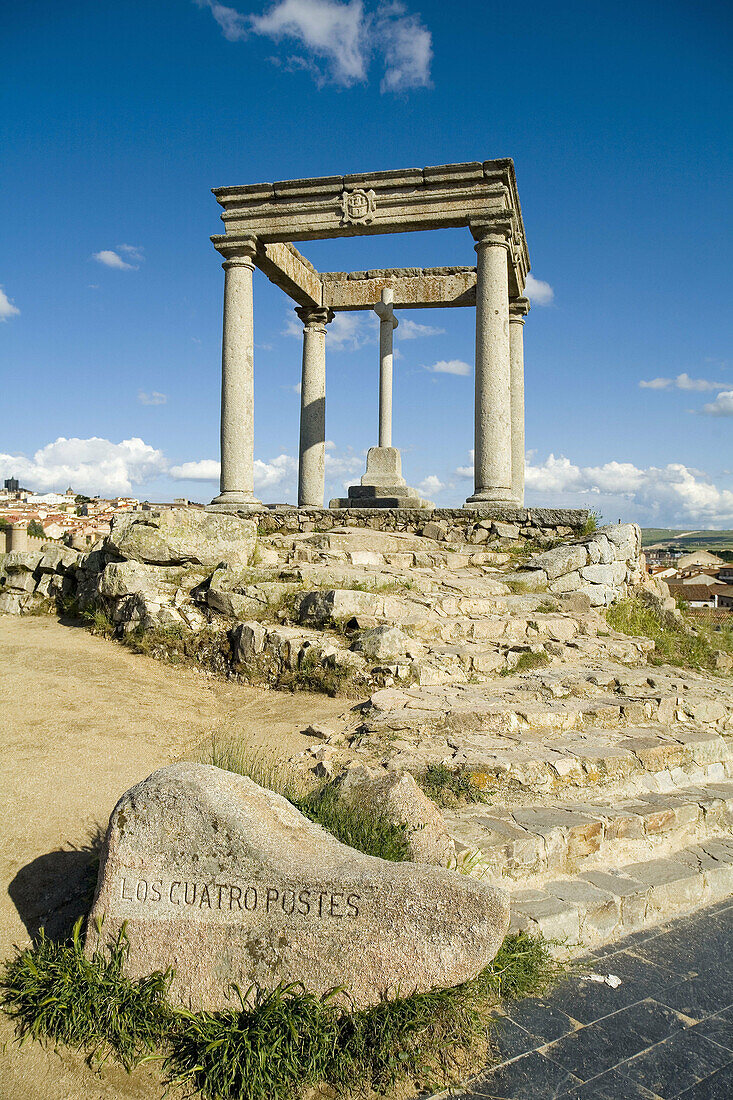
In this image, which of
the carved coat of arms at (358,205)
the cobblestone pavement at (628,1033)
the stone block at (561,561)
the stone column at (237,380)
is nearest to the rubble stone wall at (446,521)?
the stone column at (237,380)

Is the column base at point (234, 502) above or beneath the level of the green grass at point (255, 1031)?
above

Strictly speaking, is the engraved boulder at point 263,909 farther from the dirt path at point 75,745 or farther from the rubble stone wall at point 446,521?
the rubble stone wall at point 446,521

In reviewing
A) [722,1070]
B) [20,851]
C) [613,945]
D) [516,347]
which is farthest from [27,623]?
[516,347]

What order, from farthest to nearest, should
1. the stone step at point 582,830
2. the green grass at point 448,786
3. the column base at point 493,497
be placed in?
the column base at point 493,497
the green grass at point 448,786
the stone step at point 582,830

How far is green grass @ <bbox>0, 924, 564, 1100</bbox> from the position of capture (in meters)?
2.60

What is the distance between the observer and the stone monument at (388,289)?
39.0 feet

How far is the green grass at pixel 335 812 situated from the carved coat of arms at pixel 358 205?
35.8 feet

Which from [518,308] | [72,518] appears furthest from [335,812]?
[72,518]

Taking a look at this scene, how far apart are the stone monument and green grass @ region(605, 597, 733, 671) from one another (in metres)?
2.84

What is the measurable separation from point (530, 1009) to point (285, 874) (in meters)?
1.33

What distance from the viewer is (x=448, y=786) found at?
4590 millimetres

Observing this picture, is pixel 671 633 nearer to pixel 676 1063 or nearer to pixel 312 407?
pixel 676 1063

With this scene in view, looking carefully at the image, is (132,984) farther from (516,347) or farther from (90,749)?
(516,347)

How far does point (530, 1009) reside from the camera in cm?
315
